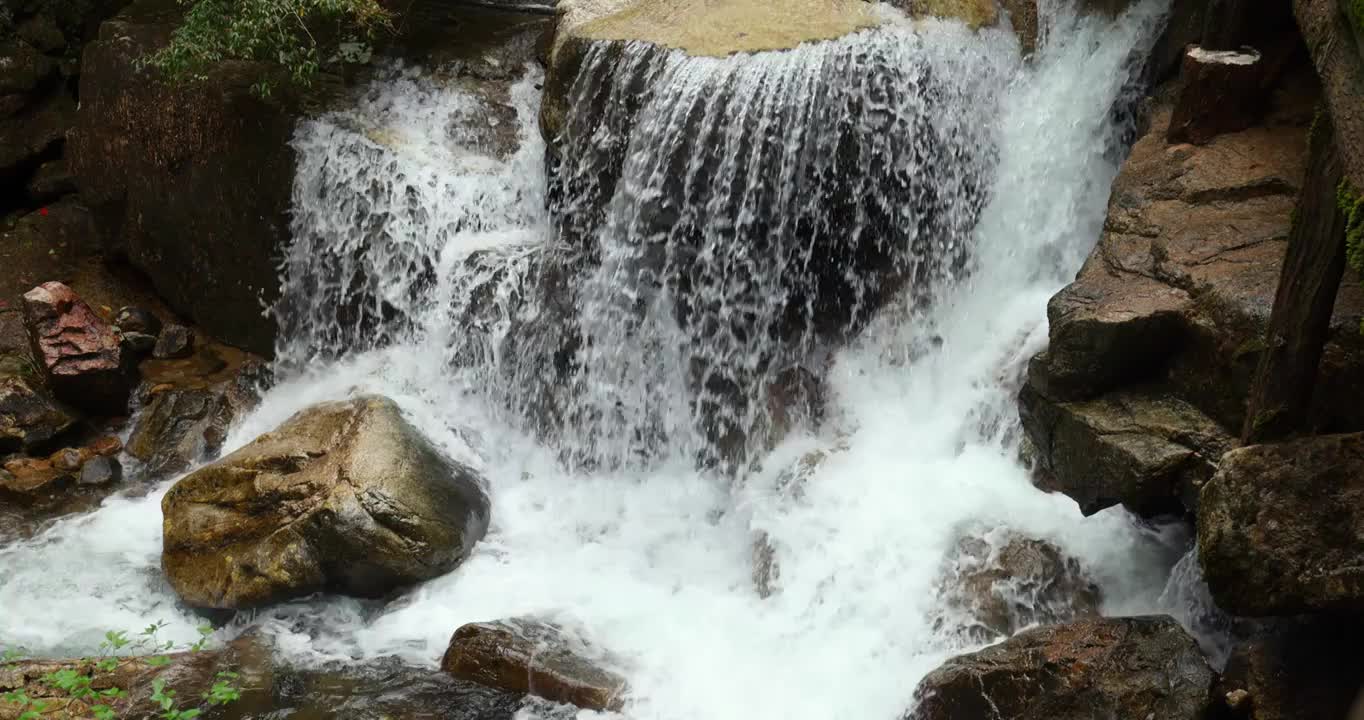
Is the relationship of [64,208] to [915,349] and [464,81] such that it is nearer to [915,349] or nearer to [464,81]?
[464,81]

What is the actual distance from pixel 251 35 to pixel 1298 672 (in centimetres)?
741

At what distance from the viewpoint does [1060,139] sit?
7301 millimetres

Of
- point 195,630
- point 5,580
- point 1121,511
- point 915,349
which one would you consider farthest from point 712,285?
point 5,580

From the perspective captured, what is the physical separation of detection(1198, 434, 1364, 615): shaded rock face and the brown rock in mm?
2516

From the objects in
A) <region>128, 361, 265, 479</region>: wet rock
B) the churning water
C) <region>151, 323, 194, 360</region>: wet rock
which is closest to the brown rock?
the churning water

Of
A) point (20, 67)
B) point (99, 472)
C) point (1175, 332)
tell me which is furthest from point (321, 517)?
point (20, 67)

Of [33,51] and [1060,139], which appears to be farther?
[33,51]

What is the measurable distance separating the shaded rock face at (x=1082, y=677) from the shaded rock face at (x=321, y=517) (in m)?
3.14

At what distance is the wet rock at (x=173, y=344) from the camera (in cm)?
909

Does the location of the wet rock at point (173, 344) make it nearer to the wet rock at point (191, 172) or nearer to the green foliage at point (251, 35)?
the wet rock at point (191, 172)

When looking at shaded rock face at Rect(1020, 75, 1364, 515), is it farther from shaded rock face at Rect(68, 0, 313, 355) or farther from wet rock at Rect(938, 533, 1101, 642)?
shaded rock face at Rect(68, 0, 313, 355)

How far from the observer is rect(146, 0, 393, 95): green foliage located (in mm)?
7703

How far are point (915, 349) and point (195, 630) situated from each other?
4754mm

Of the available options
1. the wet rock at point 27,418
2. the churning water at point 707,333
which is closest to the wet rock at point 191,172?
the churning water at point 707,333
